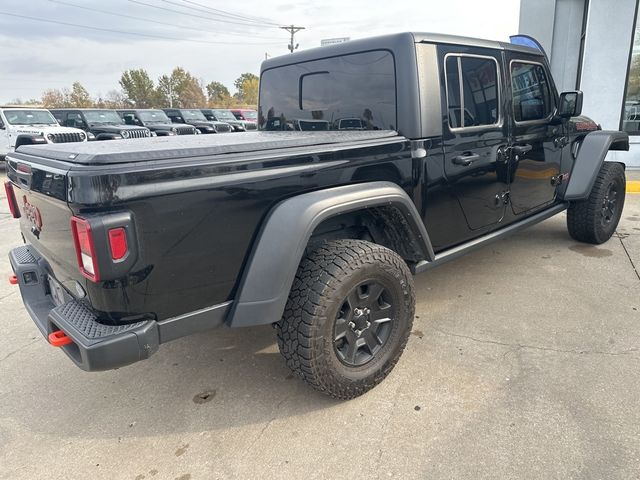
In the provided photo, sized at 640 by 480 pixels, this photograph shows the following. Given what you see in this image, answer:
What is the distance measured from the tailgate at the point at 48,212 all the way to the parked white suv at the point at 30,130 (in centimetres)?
1081

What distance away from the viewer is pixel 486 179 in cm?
337

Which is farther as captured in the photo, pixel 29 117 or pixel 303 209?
pixel 29 117

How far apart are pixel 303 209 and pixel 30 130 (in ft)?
44.1

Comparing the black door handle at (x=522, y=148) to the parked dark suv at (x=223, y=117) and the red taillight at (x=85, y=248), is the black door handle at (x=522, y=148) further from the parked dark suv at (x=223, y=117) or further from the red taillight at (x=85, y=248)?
the parked dark suv at (x=223, y=117)

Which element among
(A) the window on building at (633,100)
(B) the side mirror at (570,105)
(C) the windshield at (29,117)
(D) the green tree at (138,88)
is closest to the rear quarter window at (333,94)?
(B) the side mirror at (570,105)

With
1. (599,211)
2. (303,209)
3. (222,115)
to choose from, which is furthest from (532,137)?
(222,115)

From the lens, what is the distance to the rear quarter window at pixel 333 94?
2920 mm

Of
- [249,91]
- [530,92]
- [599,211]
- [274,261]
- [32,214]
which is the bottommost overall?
[599,211]

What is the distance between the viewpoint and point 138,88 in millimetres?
53531

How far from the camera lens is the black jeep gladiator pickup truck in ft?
6.11

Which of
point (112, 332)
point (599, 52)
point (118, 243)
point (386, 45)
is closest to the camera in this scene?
point (118, 243)

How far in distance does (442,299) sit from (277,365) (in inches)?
60.6

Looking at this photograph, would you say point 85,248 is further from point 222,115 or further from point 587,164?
point 222,115

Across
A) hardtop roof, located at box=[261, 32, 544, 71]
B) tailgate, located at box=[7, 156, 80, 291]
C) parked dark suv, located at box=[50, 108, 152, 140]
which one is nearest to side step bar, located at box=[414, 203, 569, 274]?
hardtop roof, located at box=[261, 32, 544, 71]
